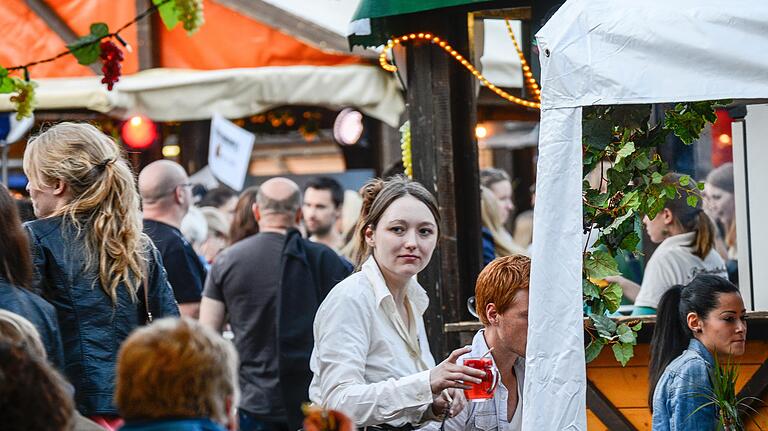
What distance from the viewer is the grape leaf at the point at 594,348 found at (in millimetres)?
4938

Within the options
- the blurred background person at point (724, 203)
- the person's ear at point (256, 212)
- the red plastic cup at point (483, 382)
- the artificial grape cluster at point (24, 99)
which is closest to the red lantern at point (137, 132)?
the person's ear at point (256, 212)

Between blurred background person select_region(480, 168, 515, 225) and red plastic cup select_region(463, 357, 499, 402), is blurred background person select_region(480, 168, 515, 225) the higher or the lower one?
the higher one

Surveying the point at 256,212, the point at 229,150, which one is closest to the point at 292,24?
the point at 229,150

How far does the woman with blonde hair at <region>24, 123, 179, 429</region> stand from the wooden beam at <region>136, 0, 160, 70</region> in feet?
23.8

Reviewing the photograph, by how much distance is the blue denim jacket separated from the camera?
5094 mm

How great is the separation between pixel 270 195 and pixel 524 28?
77.2 inches

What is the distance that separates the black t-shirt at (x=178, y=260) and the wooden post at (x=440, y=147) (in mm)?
1392

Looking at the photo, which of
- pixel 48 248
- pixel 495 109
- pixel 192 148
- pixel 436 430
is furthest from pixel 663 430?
pixel 192 148

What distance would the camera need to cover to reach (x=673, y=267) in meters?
7.34

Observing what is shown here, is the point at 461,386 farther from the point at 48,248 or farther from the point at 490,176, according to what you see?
the point at 490,176

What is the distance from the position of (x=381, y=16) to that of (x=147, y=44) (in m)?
6.15

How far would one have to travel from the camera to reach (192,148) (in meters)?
13.4

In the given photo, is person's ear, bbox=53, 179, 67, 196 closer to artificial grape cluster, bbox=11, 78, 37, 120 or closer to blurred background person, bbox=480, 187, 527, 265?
artificial grape cluster, bbox=11, 78, 37, 120

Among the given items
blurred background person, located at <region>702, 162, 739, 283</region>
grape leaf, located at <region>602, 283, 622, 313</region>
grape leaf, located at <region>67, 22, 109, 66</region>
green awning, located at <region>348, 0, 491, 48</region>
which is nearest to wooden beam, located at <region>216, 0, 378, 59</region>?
blurred background person, located at <region>702, 162, 739, 283</region>
